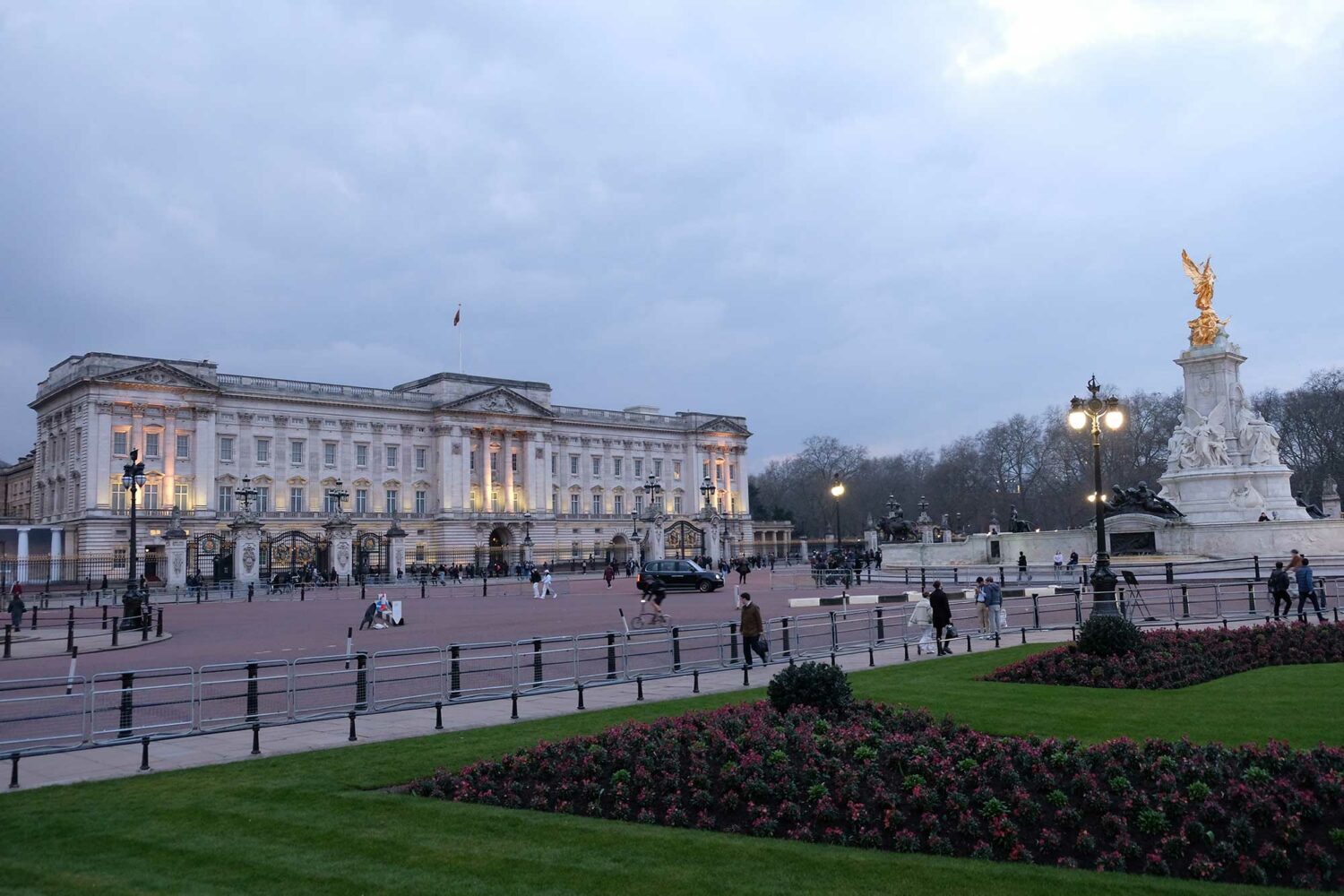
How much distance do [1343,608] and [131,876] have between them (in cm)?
2932

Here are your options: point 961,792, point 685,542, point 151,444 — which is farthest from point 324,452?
point 961,792

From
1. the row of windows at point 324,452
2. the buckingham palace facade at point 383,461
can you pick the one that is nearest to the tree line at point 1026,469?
the buckingham palace facade at point 383,461

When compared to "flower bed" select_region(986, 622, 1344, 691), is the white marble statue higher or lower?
higher

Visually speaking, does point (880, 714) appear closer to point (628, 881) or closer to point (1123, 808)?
point (1123, 808)

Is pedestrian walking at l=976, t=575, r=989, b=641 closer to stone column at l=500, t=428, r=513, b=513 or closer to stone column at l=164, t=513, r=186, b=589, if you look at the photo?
stone column at l=164, t=513, r=186, b=589

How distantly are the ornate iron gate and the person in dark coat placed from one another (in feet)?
248

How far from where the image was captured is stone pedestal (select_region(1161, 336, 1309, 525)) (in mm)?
48684

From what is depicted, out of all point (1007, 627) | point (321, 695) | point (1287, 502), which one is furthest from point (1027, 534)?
point (321, 695)

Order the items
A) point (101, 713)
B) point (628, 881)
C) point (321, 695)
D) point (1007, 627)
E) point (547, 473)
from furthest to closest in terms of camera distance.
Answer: point (547, 473) < point (1007, 627) < point (321, 695) < point (101, 713) < point (628, 881)

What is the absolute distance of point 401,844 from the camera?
28.3 feet

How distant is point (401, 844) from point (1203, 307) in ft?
177

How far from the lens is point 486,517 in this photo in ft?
326

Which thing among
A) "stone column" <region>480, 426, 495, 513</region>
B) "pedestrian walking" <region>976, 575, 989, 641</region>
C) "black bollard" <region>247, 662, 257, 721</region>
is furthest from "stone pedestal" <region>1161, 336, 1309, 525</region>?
"stone column" <region>480, 426, 495, 513</region>

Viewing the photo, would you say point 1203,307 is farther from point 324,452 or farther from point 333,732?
point 324,452
